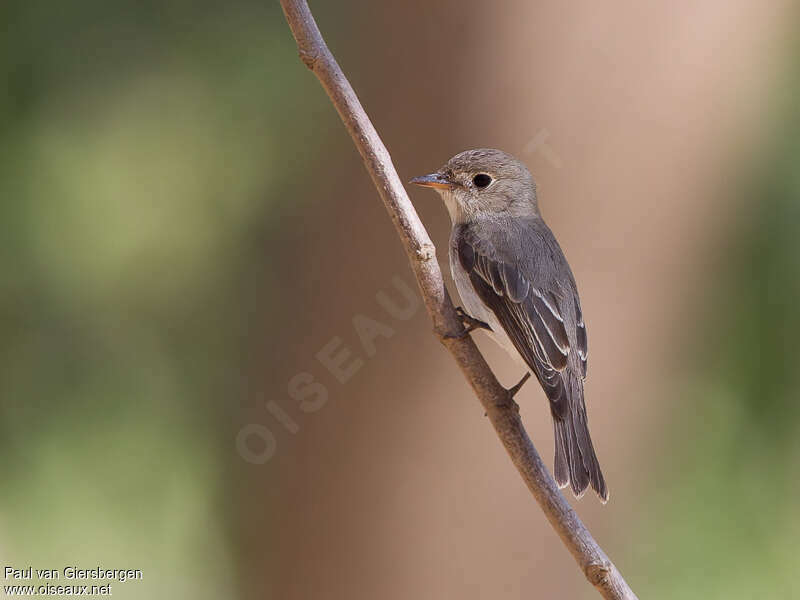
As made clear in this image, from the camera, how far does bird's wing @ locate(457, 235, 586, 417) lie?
122 inches

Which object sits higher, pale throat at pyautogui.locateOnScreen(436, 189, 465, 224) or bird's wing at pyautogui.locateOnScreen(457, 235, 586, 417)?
pale throat at pyautogui.locateOnScreen(436, 189, 465, 224)

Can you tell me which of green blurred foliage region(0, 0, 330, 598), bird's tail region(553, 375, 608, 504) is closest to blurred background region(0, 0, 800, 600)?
green blurred foliage region(0, 0, 330, 598)

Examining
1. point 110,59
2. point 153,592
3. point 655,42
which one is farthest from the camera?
point 110,59

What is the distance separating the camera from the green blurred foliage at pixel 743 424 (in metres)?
4.84

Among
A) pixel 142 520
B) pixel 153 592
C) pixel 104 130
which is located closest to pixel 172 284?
pixel 104 130

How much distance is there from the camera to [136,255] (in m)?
5.43

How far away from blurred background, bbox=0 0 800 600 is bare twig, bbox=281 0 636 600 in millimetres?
1869

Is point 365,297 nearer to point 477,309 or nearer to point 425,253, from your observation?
point 477,309

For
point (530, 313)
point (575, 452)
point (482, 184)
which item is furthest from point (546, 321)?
point (482, 184)

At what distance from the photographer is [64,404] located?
5215 mm

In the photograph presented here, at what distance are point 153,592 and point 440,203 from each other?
287 centimetres

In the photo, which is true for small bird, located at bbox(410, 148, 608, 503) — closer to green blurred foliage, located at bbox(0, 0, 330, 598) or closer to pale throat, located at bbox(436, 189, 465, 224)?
pale throat, located at bbox(436, 189, 465, 224)

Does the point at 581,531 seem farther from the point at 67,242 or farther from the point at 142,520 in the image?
the point at 67,242

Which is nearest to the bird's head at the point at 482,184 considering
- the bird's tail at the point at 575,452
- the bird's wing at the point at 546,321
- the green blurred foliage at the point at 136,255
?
the bird's wing at the point at 546,321
